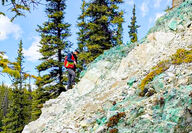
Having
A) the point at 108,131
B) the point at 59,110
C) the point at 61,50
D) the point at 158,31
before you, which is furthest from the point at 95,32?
the point at 108,131

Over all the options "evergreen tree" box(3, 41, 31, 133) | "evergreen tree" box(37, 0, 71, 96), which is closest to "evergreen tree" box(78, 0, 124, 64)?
"evergreen tree" box(37, 0, 71, 96)

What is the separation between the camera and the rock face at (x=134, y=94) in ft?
15.4

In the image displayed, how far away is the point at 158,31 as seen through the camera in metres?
10.6

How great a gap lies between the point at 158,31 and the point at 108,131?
7.10 metres

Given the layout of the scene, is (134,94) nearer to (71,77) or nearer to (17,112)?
(71,77)

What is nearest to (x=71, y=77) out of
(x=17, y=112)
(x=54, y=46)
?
(x=54, y=46)

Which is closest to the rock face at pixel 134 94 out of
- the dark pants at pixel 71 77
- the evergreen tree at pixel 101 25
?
the dark pants at pixel 71 77

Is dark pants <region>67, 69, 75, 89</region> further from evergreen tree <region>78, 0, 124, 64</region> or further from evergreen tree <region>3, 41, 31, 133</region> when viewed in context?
evergreen tree <region>3, 41, 31, 133</region>

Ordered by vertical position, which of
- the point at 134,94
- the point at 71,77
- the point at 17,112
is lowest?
the point at 134,94

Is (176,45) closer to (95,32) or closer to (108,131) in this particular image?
(108,131)

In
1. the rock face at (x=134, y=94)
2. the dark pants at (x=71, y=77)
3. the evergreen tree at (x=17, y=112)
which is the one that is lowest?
the rock face at (x=134, y=94)

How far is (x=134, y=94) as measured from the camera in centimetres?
657

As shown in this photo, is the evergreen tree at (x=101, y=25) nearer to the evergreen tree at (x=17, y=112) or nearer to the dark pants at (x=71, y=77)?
the dark pants at (x=71, y=77)

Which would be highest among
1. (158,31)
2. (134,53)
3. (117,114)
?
(158,31)
